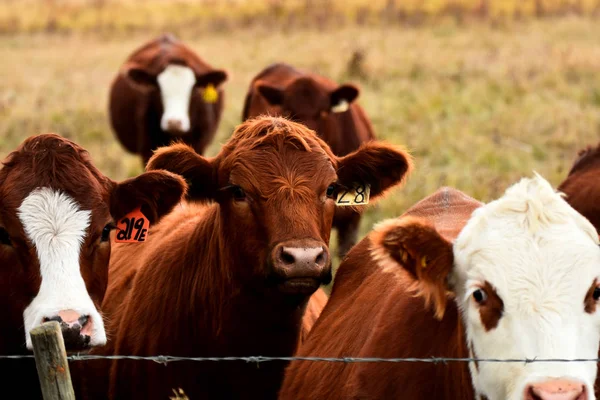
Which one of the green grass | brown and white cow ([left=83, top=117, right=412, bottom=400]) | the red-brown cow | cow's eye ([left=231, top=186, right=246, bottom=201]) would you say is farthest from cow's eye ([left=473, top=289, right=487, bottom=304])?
the green grass

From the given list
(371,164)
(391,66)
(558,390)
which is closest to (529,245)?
(558,390)

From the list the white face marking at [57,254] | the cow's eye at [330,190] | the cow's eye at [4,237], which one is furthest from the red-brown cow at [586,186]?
the cow's eye at [4,237]

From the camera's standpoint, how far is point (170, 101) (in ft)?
46.4

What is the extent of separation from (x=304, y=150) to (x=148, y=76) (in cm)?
934

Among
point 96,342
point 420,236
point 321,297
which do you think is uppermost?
point 420,236

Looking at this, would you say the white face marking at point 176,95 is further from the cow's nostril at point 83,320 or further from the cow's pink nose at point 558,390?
the cow's pink nose at point 558,390

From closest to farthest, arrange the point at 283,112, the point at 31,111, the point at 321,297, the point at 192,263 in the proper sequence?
the point at 192,263 < the point at 321,297 < the point at 283,112 < the point at 31,111

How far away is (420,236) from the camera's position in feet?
12.9

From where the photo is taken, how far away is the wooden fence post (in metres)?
3.68

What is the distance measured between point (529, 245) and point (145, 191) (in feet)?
7.13

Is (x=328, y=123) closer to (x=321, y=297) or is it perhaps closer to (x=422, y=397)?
(x=321, y=297)

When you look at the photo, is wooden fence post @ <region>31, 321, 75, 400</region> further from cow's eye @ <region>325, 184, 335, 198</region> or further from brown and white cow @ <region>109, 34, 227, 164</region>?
brown and white cow @ <region>109, 34, 227, 164</region>

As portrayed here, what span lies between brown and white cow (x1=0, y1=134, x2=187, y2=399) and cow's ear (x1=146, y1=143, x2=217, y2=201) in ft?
0.67

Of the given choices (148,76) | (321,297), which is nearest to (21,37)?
(148,76)
